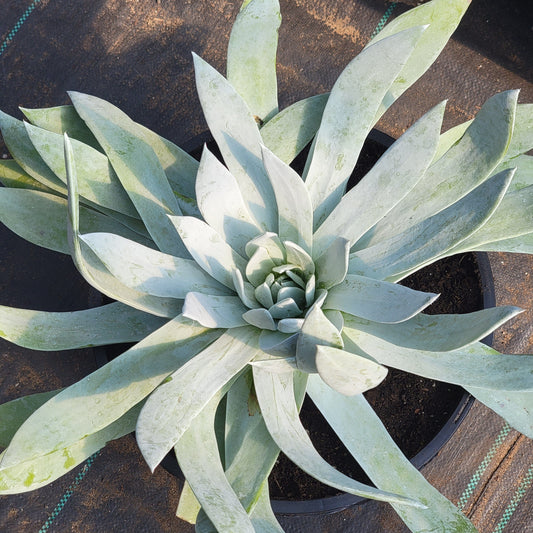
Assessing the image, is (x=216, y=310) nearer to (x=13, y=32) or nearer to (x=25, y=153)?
(x=25, y=153)

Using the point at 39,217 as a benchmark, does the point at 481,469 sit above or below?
below

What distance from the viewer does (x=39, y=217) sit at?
79 centimetres

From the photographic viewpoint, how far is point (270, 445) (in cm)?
71

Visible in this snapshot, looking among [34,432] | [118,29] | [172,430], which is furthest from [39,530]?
[118,29]

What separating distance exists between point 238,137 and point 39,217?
295mm

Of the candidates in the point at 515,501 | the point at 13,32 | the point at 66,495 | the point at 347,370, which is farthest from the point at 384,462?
the point at 13,32

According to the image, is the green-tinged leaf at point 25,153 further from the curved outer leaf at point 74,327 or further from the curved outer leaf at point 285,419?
the curved outer leaf at point 285,419

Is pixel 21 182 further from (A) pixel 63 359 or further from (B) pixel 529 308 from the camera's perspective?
(B) pixel 529 308

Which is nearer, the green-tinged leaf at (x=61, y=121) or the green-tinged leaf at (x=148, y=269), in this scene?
the green-tinged leaf at (x=148, y=269)

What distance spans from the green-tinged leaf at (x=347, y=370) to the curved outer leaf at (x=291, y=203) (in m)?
0.21

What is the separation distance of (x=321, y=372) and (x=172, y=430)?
179 mm

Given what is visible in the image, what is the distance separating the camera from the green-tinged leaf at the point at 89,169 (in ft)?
2.35

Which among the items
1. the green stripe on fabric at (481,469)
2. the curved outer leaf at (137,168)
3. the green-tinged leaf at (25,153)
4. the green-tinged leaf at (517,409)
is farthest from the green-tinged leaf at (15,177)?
the green stripe on fabric at (481,469)

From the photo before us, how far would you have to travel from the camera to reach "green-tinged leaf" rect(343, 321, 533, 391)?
1.92 ft
